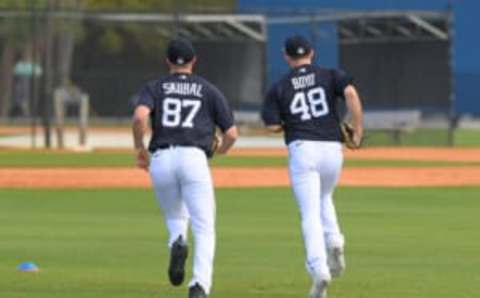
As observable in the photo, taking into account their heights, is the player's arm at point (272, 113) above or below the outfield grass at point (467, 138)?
above

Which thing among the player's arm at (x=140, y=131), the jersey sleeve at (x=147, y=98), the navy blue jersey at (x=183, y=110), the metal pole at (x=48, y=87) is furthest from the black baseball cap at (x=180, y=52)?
the metal pole at (x=48, y=87)

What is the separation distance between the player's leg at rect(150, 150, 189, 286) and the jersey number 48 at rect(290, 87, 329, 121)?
131 centimetres

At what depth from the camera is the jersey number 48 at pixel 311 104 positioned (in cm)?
1290

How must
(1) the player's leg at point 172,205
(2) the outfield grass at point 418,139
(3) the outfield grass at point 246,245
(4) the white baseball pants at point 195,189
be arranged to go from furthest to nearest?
1. (2) the outfield grass at point 418,139
2. (3) the outfield grass at point 246,245
3. (1) the player's leg at point 172,205
4. (4) the white baseball pants at point 195,189

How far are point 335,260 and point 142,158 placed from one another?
6.49 ft

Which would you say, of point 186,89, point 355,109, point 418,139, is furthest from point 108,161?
point 186,89

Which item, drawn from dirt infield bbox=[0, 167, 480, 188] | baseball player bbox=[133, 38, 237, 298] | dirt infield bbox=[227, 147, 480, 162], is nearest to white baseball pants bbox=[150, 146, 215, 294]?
baseball player bbox=[133, 38, 237, 298]

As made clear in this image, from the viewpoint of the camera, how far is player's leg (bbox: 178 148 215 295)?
1198cm

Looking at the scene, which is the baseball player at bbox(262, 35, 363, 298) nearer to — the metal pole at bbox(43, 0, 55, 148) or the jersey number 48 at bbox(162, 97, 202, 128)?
the jersey number 48 at bbox(162, 97, 202, 128)

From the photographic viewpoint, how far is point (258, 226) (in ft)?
67.5

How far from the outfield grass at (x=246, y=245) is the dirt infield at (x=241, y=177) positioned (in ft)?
8.62

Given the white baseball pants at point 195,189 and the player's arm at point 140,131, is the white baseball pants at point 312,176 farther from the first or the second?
the player's arm at point 140,131

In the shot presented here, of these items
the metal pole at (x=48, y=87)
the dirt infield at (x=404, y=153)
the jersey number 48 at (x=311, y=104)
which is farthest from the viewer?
the metal pole at (x=48, y=87)

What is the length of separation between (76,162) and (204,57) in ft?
70.9
